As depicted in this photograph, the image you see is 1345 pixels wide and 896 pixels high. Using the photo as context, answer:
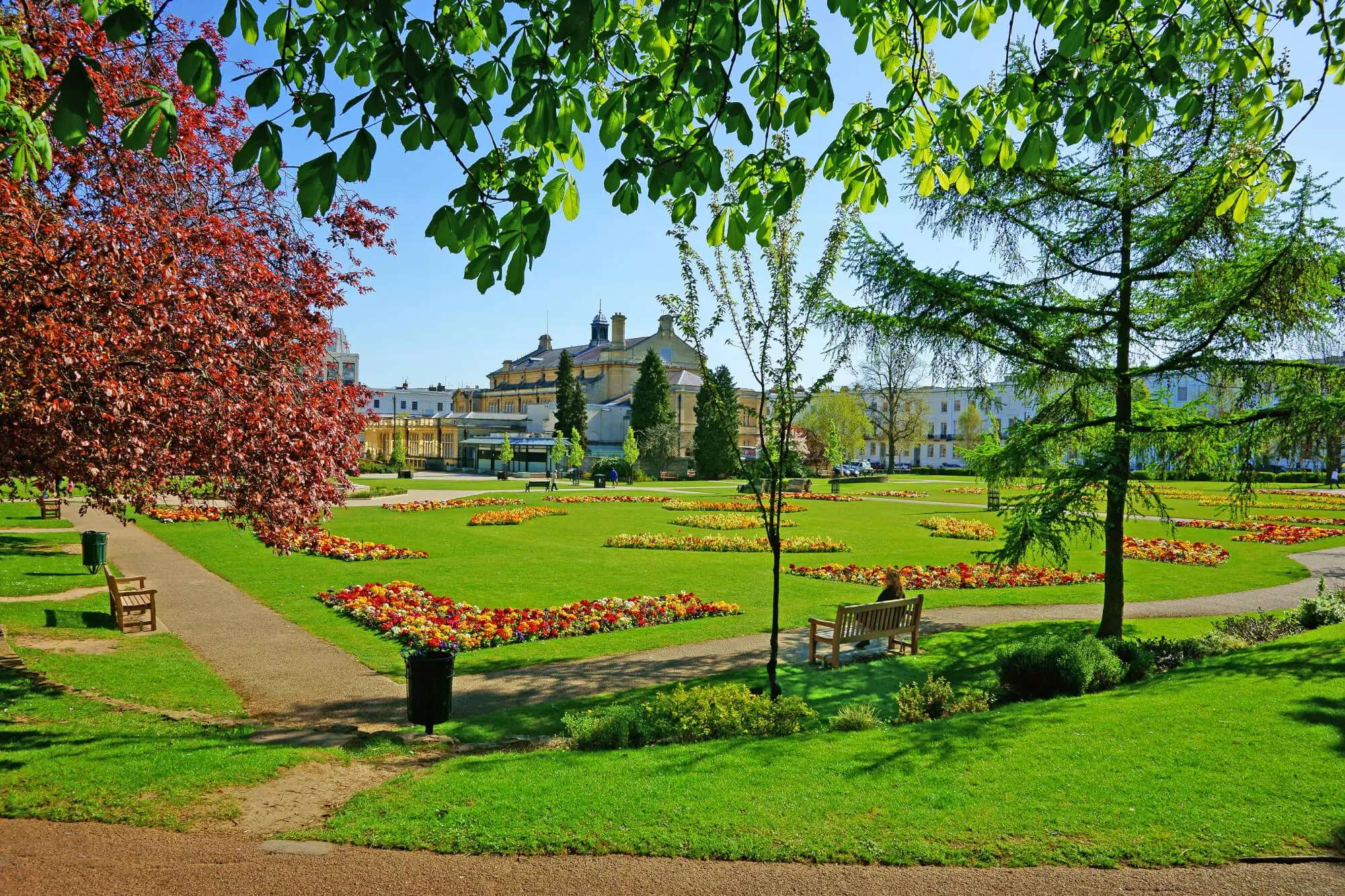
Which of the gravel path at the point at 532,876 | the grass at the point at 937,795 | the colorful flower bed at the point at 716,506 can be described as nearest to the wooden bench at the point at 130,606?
the gravel path at the point at 532,876

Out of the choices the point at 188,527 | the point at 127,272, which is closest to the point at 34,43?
the point at 127,272

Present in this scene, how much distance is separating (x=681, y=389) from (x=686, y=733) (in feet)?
230

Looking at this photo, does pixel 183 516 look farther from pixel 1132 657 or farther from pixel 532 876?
pixel 1132 657

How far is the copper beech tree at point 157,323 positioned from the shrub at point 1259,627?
1222 centimetres

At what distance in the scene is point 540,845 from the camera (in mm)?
5082

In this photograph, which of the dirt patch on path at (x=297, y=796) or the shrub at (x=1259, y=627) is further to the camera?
the shrub at (x=1259, y=627)

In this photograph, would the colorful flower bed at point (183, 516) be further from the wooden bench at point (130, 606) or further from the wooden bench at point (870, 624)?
the wooden bench at point (870, 624)

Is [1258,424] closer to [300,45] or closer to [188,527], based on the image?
[300,45]

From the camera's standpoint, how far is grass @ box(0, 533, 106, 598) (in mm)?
14969

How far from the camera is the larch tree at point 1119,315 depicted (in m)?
10.0

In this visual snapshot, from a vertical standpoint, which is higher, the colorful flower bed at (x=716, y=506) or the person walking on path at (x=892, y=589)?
the person walking on path at (x=892, y=589)

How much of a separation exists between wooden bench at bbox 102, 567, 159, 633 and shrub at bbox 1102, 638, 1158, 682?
13185 mm

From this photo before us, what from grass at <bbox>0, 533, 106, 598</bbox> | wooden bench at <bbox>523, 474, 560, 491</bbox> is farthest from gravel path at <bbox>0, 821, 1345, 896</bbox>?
wooden bench at <bbox>523, 474, 560, 491</bbox>

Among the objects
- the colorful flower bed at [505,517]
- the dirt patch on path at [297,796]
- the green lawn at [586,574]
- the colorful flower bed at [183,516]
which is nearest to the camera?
the dirt patch on path at [297,796]
